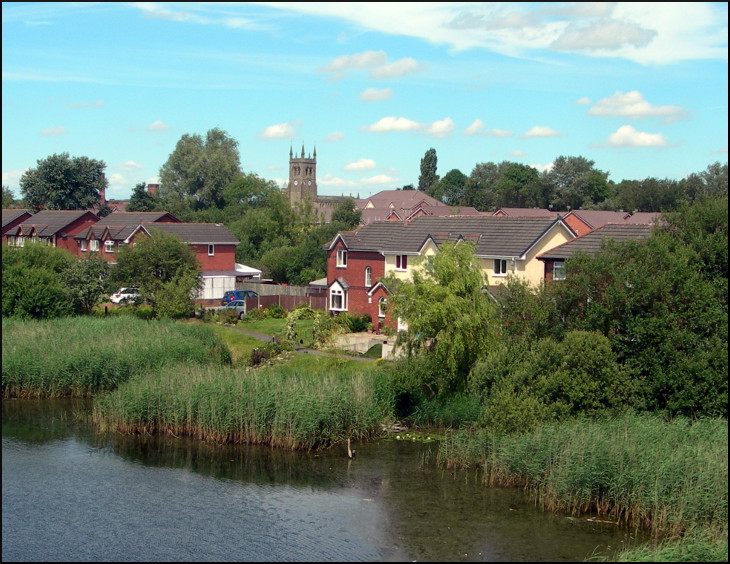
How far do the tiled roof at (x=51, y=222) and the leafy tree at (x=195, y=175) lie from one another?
32.6m

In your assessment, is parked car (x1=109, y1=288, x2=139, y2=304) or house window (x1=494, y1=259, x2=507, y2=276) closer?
house window (x1=494, y1=259, x2=507, y2=276)

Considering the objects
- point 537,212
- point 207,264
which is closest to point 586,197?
point 537,212

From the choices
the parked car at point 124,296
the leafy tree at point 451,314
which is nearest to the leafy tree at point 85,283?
the parked car at point 124,296

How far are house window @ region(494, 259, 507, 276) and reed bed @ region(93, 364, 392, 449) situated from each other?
52.0 feet

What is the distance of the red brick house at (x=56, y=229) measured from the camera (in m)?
71.6

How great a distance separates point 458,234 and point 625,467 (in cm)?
2724

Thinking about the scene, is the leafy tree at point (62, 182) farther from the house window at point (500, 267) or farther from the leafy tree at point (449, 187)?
the leafy tree at point (449, 187)

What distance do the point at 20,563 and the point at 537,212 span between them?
8317cm

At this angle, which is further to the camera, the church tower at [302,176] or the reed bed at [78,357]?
the church tower at [302,176]

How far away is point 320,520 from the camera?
22.5 m

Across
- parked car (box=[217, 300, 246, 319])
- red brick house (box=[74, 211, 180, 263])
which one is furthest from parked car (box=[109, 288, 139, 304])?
red brick house (box=[74, 211, 180, 263])

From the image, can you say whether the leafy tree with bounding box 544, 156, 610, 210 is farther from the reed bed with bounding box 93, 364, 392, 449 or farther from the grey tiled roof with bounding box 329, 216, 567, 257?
the reed bed with bounding box 93, 364, 392, 449

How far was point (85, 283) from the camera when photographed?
51031 mm

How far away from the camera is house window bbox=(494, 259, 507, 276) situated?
45312mm
